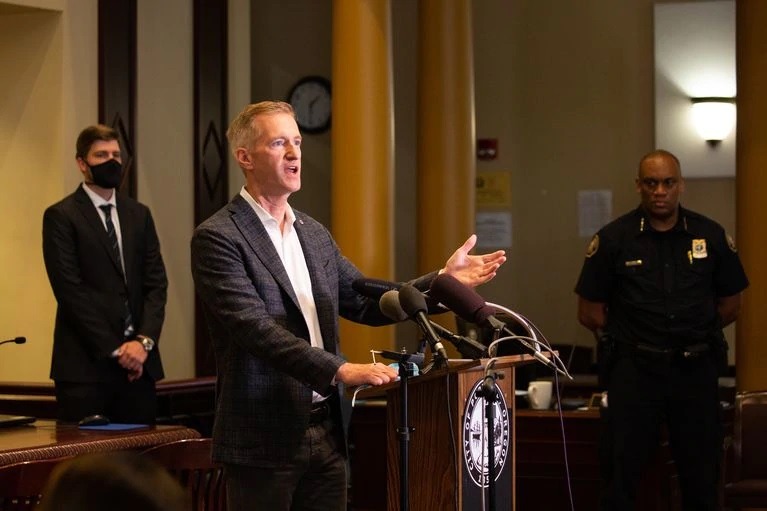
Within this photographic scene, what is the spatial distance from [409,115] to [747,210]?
11.8ft

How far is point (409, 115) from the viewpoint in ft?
30.2

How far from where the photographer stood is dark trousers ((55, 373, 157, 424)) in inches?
183

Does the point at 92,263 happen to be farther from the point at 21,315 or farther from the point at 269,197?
the point at 21,315

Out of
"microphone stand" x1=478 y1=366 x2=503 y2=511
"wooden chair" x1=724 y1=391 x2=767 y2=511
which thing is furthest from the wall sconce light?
"microphone stand" x1=478 y1=366 x2=503 y2=511

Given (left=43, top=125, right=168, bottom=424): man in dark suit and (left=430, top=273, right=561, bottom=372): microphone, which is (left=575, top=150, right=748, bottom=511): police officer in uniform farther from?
(left=430, top=273, right=561, bottom=372): microphone

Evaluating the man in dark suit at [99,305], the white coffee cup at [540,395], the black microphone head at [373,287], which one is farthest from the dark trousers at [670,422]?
the black microphone head at [373,287]

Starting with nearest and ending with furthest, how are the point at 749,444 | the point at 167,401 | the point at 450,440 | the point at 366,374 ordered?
the point at 366,374 → the point at 450,440 → the point at 749,444 → the point at 167,401

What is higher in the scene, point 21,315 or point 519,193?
point 519,193

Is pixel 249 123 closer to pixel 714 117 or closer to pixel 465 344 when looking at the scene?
pixel 465 344

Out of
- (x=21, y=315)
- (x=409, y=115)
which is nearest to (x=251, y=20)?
(x=409, y=115)

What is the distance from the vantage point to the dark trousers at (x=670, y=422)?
4859 millimetres

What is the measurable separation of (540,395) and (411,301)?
3327 millimetres

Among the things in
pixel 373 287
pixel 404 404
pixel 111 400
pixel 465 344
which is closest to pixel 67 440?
pixel 373 287

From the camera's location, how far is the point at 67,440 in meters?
3.25
